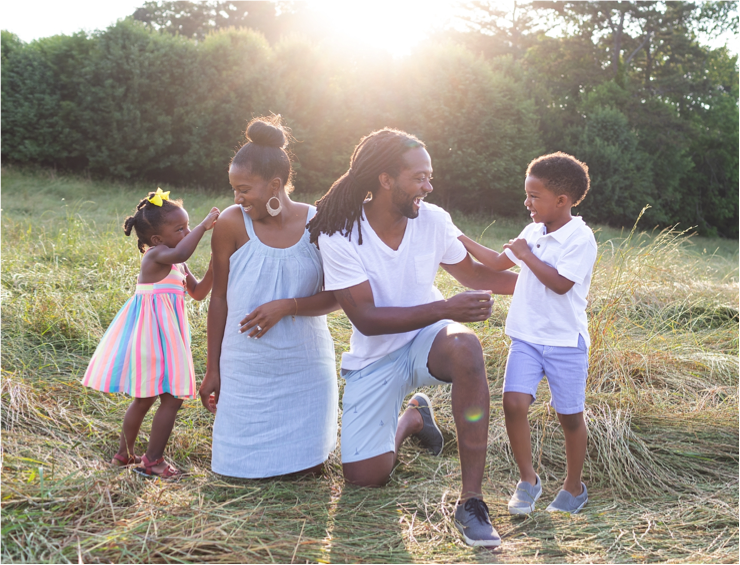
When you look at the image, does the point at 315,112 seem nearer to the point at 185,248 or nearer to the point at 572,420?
the point at 185,248

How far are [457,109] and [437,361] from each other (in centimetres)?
1379

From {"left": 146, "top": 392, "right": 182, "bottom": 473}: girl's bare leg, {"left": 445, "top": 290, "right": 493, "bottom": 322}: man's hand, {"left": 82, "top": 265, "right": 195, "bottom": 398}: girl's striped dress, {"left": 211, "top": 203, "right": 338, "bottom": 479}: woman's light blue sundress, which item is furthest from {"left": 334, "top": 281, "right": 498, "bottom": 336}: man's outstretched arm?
{"left": 146, "top": 392, "right": 182, "bottom": 473}: girl's bare leg

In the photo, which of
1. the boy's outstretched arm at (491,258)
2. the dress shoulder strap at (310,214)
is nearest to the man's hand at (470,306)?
the boy's outstretched arm at (491,258)

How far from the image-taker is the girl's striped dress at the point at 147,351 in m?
2.65

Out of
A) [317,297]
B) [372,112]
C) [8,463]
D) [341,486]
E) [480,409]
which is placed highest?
[372,112]

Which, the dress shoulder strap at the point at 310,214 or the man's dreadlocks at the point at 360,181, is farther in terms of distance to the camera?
the dress shoulder strap at the point at 310,214

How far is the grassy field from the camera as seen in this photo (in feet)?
6.51

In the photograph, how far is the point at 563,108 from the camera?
2023 centimetres

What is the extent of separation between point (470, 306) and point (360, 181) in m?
0.78

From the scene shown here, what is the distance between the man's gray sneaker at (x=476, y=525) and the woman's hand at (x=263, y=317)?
105 cm

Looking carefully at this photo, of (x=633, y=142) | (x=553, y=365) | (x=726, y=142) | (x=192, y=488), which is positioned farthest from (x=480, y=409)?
(x=726, y=142)

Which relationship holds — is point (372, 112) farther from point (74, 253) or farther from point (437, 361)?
point (437, 361)

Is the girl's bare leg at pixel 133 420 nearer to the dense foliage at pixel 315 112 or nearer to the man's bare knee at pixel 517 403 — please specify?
the man's bare knee at pixel 517 403

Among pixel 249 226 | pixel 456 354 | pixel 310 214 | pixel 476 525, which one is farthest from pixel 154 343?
pixel 476 525
